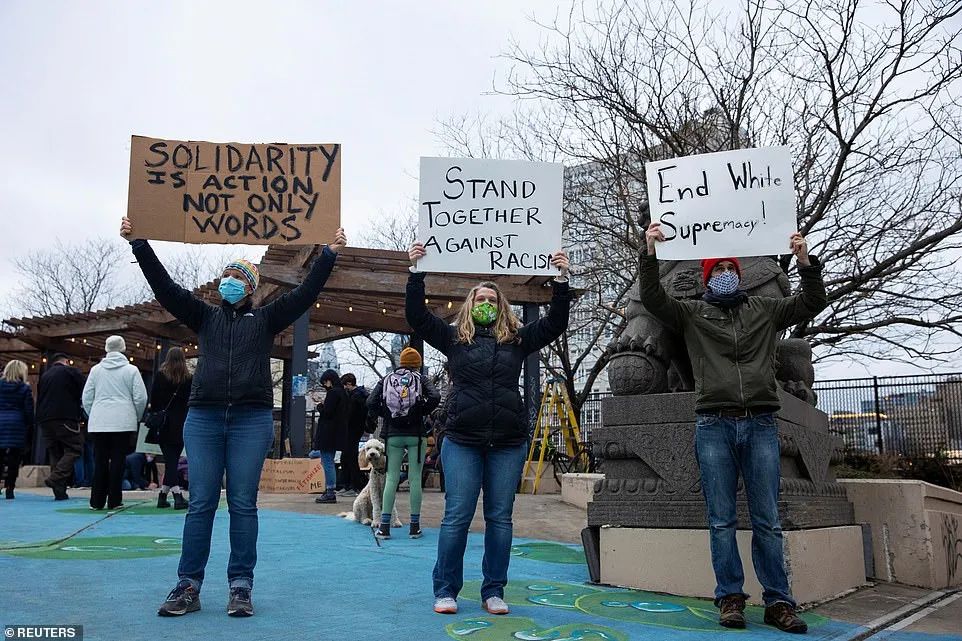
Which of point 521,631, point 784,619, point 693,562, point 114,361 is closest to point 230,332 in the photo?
point 521,631

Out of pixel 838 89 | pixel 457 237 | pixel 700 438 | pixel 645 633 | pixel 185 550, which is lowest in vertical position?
pixel 645 633

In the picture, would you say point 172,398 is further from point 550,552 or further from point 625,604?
point 625,604

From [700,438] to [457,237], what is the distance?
188 centimetres

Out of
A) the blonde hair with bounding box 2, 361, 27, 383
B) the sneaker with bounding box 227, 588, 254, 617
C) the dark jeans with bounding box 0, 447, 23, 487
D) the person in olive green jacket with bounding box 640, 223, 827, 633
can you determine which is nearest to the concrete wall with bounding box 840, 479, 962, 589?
the person in olive green jacket with bounding box 640, 223, 827, 633

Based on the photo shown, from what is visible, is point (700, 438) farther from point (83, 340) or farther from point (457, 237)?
point (83, 340)

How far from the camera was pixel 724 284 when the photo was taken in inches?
186

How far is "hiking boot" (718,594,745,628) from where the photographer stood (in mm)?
4293

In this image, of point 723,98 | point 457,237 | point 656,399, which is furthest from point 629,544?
point 723,98

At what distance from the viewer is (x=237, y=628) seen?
3848mm

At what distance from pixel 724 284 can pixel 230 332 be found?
2.80 meters

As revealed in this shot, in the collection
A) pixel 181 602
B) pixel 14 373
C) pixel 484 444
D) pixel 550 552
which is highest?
pixel 14 373

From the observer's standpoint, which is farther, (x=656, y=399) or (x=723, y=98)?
(x=723, y=98)

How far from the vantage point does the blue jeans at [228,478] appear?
167 inches

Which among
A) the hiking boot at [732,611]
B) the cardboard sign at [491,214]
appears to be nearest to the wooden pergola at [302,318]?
the cardboard sign at [491,214]
